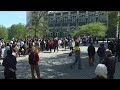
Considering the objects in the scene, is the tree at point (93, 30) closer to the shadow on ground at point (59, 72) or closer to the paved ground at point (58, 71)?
the paved ground at point (58, 71)

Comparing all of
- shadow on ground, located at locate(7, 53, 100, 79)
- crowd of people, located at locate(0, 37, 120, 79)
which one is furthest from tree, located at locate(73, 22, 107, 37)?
shadow on ground, located at locate(7, 53, 100, 79)

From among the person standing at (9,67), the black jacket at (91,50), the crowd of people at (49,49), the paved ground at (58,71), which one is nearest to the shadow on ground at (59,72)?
the paved ground at (58,71)

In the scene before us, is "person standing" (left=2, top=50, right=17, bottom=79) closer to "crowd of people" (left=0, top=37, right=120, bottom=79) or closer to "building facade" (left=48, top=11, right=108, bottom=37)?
"crowd of people" (left=0, top=37, right=120, bottom=79)

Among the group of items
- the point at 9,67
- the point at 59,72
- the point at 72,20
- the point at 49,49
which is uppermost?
the point at 72,20

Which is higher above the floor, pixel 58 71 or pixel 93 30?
pixel 93 30

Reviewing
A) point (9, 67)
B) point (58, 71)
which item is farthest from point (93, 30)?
point (9, 67)

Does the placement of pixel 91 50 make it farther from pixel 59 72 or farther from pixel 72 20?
pixel 72 20

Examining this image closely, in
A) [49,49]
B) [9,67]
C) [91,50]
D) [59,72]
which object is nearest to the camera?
[9,67]

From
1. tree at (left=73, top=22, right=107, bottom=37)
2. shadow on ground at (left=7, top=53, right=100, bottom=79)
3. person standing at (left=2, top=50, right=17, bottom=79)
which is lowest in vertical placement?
shadow on ground at (left=7, top=53, right=100, bottom=79)
